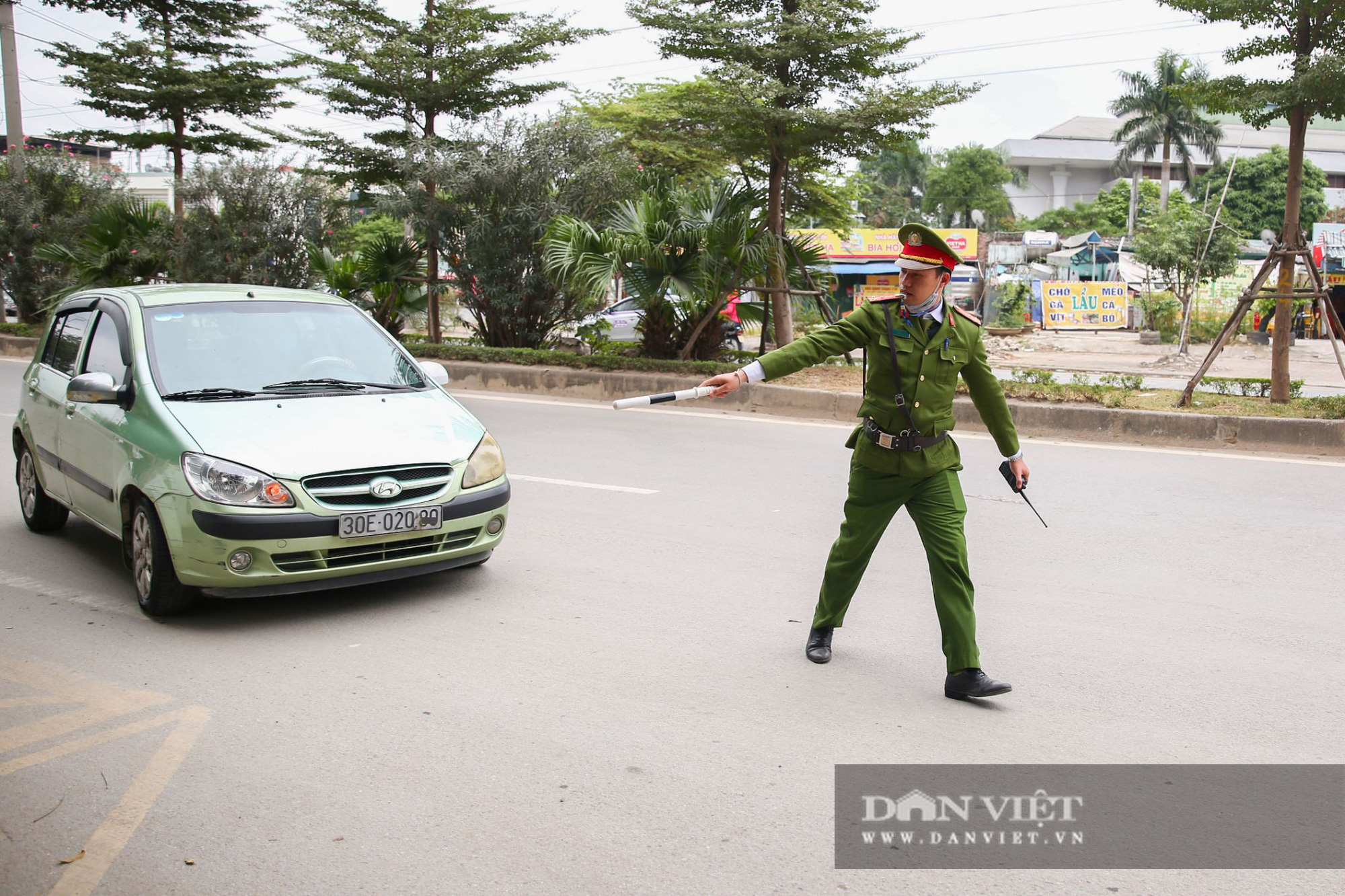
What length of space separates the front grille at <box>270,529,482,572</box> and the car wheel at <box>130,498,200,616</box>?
0.51 m

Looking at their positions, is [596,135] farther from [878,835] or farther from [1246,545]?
[878,835]

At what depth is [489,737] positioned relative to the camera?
3.82 metres

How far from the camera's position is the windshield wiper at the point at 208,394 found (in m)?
5.33

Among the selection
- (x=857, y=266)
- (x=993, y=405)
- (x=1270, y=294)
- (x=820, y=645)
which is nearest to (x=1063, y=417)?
(x=1270, y=294)

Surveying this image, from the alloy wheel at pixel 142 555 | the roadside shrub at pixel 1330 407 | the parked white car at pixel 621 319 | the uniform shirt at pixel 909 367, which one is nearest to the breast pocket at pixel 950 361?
the uniform shirt at pixel 909 367

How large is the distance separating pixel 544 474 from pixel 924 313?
4923mm

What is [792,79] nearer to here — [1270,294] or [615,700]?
[1270,294]

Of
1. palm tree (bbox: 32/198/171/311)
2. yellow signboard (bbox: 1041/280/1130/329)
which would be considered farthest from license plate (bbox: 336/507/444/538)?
yellow signboard (bbox: 1041/280/1130/329)

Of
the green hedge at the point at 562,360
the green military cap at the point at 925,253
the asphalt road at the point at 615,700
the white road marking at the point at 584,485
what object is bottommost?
the asphalt road at the point at 615,700

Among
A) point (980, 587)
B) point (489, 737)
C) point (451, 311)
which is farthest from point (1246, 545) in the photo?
point (451, 311)

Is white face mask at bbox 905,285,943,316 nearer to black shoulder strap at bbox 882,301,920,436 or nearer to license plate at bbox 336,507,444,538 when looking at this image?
black shoulder strap at bbox 882,301,920,436

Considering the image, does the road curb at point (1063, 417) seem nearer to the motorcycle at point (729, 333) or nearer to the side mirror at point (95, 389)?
the motorcycle at point (729, 333)

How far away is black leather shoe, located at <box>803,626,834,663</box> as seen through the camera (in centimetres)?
465

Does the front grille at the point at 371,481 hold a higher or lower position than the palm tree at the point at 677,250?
lower
